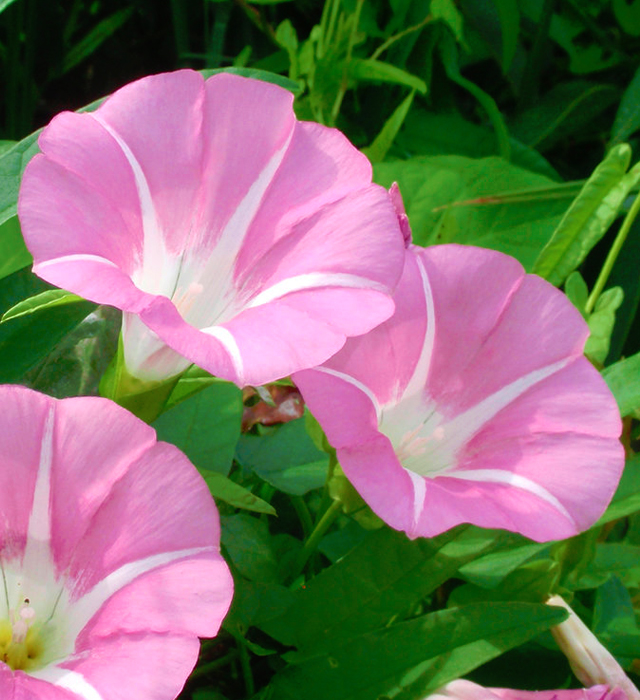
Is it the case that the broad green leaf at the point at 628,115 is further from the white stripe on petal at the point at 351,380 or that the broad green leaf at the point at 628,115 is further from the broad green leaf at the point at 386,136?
the white stripe on petal at the point at 351,380

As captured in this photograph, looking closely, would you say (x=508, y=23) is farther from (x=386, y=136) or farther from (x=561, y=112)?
(x=386, y=136)

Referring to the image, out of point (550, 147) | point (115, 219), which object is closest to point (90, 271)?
point (115, 219)

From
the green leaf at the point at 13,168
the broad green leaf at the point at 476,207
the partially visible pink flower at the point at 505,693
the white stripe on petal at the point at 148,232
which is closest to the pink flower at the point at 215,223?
the white stripe on petal at the point at 148,232

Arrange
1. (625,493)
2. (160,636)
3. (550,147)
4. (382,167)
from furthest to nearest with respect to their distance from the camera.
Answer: (550,147) < (382,167) < (625,493) < (160,636)

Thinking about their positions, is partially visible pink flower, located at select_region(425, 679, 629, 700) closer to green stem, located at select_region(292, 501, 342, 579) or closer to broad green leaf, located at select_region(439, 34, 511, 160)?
green stem, located at select_region(292, 501, 342, 579)

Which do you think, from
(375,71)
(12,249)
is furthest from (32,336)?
(375,71)

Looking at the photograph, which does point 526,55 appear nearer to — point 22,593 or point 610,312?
point 610,312
